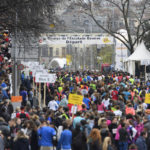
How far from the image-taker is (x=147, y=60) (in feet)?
122

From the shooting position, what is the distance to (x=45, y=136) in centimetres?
1240

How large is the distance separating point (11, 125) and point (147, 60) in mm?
25430

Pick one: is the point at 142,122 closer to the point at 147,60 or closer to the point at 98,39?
the point at 147,60

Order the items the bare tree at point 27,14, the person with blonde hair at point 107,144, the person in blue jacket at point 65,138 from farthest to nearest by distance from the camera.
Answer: the bare tree at point 27,14
the person in blue jacket at point 65,138
the person with blonde hair at point 107,144

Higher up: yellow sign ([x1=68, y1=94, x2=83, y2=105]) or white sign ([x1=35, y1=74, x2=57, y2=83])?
white sign ([x1=35, y1=74, x2=57, y2=83])

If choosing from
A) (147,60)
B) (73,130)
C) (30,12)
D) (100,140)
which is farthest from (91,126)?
(147,60)

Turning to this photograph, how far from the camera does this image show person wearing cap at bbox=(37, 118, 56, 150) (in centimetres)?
1234

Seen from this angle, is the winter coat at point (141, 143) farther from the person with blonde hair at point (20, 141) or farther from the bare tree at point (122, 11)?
the bare tree at point (122, 11)

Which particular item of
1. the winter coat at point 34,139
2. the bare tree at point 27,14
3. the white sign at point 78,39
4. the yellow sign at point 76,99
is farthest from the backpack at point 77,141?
the white sign at point 78,39

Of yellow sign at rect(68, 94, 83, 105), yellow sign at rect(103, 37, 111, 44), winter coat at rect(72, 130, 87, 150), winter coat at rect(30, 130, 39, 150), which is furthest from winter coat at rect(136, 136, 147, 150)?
yellow sign at rect(103, 37, 111, 44)

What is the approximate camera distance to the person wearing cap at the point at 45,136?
12.3m

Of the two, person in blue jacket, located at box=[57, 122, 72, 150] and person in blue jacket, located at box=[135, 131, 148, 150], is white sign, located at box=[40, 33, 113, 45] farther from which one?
person in blue jacket, located at box=[135, 131, 148, 150]

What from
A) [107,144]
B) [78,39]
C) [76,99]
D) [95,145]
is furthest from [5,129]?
[78,39]

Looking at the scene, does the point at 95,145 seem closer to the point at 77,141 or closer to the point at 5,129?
the point at 77,141
